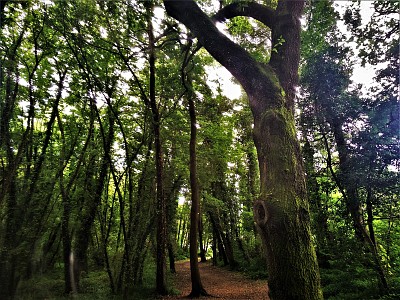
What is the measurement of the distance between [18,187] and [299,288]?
6953mm

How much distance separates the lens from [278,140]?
246 cm

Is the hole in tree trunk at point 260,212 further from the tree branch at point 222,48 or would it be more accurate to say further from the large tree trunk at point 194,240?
the large tree trunk at point 194,240

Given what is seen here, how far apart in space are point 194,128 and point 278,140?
23.6 ft

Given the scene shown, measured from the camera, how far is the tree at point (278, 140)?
2143 millimetres

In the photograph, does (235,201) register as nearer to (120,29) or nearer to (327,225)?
(327,225)

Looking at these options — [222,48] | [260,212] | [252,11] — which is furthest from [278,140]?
[252,11]

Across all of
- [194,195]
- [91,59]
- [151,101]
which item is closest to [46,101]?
[91,59]

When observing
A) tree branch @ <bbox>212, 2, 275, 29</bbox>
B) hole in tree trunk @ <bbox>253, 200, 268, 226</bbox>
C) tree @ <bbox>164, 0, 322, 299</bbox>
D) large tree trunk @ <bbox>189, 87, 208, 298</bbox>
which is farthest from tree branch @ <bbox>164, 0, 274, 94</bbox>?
large tree trunk @ <bbox>189, 87, 208, 298</bbox>

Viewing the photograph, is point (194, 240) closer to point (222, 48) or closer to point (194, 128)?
point (194, 128)

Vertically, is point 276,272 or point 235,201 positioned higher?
point 235,201

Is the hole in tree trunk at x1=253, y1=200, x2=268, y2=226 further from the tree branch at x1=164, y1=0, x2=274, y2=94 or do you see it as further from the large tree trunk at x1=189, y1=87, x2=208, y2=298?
the large tree trunk at x1=189, y1=87, x2=208, y2=298

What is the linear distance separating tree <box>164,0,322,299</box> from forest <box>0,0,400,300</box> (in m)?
0.01

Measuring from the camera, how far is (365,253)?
5672mm

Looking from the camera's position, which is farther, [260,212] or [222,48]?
[222,48]
